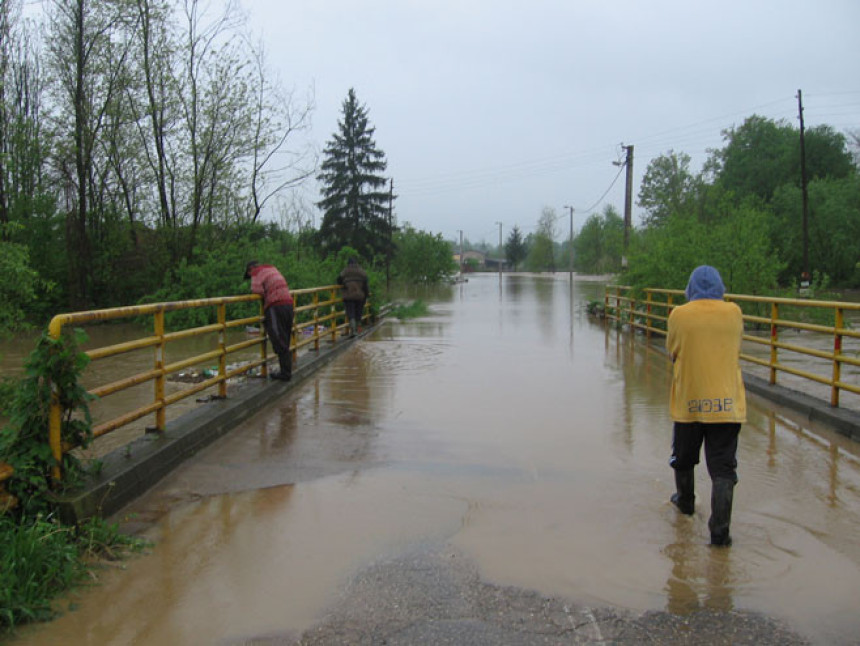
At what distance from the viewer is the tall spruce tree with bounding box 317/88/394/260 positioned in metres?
54.4

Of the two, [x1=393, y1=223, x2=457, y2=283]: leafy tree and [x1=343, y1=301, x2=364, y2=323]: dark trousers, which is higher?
[x1=393, y1=223, x2=457, y2=283]: leafy tree

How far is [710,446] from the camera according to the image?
15.5 ft

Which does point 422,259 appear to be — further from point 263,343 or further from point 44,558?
point 44,558

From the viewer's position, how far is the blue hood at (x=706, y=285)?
4879 millimetres

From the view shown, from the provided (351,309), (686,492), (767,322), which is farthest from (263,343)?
(351,309)

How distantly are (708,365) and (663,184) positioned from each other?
3367 inches

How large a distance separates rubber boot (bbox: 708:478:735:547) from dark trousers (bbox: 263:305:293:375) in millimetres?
6112

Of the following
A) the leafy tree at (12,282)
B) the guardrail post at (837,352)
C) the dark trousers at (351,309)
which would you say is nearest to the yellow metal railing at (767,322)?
the guardrail post at (837,352)

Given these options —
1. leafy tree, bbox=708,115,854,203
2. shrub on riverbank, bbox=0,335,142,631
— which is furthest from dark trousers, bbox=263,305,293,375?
leafy tree, bbox=708,115,854,203

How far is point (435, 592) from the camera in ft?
12.3

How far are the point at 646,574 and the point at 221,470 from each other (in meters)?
3.53

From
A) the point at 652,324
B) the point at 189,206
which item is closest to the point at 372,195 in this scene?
the point at 189,206

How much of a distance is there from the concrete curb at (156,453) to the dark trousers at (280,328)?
430 mm

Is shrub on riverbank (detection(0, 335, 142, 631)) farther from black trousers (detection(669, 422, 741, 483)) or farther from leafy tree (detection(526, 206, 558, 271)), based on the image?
leafy tree (detection(526, 206, 558, 271))
